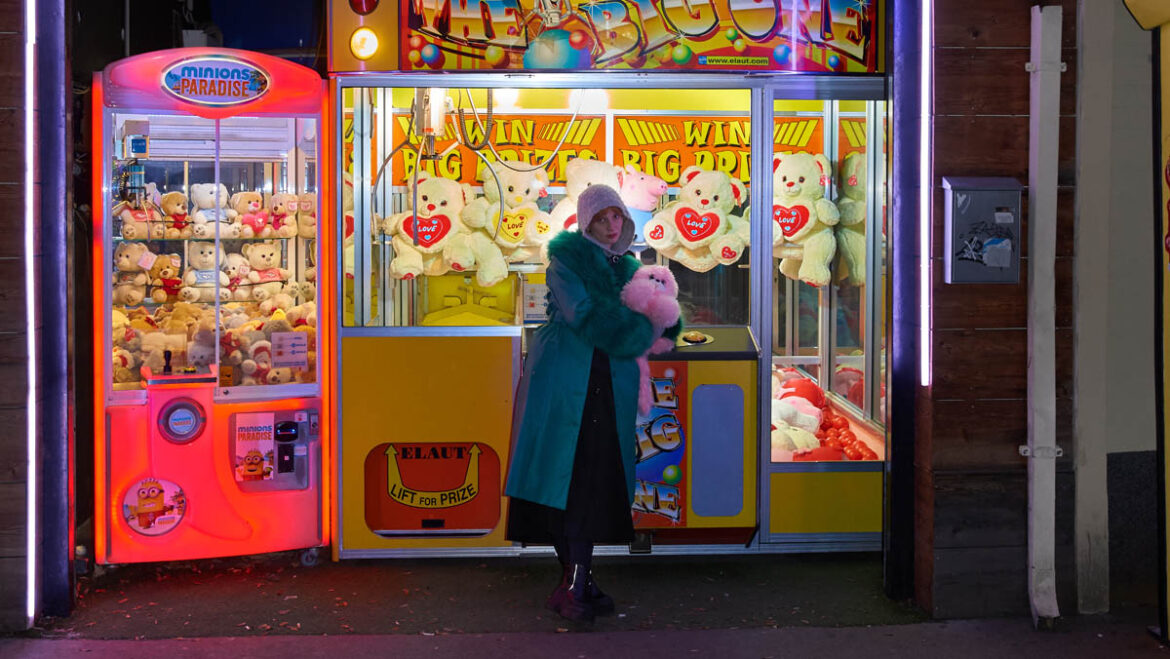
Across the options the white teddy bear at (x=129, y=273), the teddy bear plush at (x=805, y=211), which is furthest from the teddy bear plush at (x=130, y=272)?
the teddy bear plush at (x=805, y=211)

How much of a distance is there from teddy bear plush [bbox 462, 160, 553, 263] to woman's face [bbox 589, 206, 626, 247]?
1194mm

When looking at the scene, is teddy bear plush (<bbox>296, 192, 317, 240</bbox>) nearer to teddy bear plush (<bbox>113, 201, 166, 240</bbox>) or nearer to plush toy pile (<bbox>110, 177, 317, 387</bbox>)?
plush toy pile (<bbox>110, 177, 317, 387</bbox>)

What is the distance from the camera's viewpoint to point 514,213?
19.7 ft

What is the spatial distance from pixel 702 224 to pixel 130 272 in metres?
2.69

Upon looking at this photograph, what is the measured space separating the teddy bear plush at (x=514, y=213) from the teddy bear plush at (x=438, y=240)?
63 mm

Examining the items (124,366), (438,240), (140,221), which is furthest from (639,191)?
(124,366)

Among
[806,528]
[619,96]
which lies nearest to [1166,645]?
[806,528]

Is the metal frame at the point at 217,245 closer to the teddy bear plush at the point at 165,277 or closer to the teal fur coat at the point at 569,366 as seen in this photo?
the teddy bear plush at the point at 165,277

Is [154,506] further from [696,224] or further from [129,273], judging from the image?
[696,224]

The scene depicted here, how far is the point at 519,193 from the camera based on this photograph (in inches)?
238

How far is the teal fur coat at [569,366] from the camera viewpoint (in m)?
4.68

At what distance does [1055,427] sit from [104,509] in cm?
A: 406

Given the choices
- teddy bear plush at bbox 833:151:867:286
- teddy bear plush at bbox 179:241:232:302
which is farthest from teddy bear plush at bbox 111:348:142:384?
teddy bear plush at bbox 833:151:867:286

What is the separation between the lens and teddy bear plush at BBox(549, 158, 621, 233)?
6.00 metres
